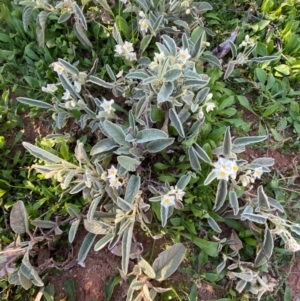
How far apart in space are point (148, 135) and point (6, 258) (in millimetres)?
1017

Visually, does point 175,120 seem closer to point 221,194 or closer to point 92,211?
point 221,194

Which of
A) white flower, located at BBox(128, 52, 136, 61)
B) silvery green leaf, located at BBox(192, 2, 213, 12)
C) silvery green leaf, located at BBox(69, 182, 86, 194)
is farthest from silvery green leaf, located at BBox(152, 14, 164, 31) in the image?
silvery green leaf, located at BBox(69, 182, 86, 194)

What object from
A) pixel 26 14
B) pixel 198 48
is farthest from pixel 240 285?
pixel 26 14

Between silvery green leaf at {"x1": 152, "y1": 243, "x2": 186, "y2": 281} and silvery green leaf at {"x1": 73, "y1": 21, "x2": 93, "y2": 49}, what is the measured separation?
1.50 meters

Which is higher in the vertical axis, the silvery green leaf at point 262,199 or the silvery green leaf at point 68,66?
the silvery green leaf at point 68,66

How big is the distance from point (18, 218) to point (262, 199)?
1353 mm

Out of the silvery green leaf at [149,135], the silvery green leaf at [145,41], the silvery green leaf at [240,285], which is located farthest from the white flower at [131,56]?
the silvery green leaf at [240,285]

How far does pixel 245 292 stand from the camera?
2359 mm

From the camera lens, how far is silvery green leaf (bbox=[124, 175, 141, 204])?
2.23 m

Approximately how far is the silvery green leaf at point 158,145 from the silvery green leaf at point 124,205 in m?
0.38

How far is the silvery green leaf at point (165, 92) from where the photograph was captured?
2.18 metres

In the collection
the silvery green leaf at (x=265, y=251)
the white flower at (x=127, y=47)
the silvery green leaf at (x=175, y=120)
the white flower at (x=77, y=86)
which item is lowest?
the silvery green leaf at (x=265, y=251)

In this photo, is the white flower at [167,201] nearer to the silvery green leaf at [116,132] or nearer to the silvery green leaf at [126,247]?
the silvery green leaf at [126,247]

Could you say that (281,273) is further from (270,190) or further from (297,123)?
(297,123)
